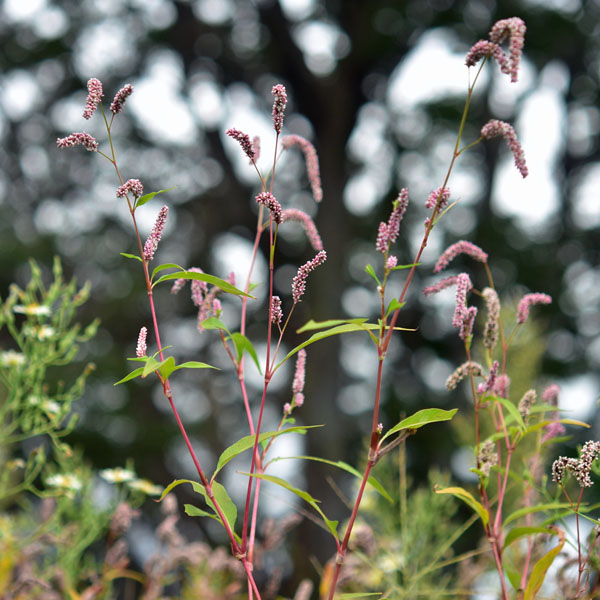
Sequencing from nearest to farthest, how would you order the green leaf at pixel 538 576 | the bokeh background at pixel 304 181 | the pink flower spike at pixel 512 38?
the pink flower spike at pixel 512 38, the green leaf at pixel 538 576, the bokeh background at pixel 304 181

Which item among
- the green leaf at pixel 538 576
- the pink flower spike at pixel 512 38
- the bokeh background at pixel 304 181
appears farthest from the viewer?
the bokeh background at pixel 304 181

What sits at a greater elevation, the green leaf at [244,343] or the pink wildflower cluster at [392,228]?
Result: the pink wildflower cluster at [392,228]

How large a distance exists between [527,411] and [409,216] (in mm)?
3411

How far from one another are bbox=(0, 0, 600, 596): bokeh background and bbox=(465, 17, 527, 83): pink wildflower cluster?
9.27 ft

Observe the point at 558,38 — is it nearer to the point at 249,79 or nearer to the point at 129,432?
the point at 249,79

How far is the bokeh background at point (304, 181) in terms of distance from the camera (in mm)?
3398

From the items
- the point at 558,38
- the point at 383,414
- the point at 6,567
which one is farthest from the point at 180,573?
the point at 558,38

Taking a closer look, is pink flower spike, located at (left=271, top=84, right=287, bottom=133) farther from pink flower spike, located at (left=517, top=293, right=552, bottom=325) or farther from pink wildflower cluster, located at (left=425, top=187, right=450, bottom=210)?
pink flower spike, located at (left=517, top=293, right=552, bottom=325)

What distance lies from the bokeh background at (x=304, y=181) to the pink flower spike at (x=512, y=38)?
283cm

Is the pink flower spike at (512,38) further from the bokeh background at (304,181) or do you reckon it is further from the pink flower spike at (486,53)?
the bokeh background at (304,181)

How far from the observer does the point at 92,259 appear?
4.00 m

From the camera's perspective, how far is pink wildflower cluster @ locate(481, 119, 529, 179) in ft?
1.24

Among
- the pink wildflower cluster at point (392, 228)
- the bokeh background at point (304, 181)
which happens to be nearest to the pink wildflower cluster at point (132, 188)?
the pink wildflower cluster at point (392, 228)

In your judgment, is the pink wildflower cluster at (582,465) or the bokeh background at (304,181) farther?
the bokeh background at (304,181)
